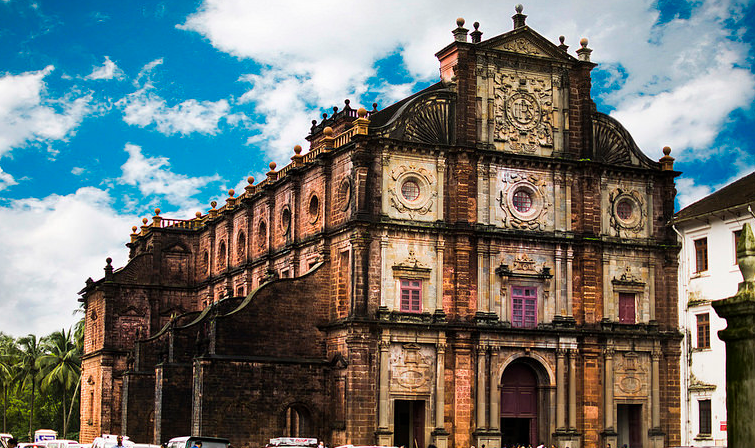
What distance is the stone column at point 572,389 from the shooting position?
1788 inches

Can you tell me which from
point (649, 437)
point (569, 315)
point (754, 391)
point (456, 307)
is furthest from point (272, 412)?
point (754, 391)

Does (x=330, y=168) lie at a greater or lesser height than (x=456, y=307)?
greater

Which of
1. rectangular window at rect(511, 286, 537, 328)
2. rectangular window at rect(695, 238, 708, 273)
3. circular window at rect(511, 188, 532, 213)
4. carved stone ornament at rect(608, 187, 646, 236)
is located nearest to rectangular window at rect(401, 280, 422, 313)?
rectangular window at rect(511, 286, 537, 328)

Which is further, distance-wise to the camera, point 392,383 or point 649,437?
point 649,437

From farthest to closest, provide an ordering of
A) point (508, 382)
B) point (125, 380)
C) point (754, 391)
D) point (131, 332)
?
1. point (131, 332)
2. point (125, 380)
3. point (508, 382)
4. point (754, 391)

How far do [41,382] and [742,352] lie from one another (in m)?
79.2

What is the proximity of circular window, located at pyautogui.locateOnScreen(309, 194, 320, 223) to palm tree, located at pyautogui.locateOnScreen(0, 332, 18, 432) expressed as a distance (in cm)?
4271

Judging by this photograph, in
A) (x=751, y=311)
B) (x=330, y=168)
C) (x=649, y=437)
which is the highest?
(x=330, y=168)

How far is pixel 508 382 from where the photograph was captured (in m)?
45.7

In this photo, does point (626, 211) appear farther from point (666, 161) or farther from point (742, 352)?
point (742, 352)

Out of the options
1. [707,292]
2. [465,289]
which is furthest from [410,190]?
[707,292]

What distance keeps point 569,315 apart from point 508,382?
405cm

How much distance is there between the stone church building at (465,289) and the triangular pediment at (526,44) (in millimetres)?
79

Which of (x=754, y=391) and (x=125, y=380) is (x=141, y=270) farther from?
(x=754, y=391)
